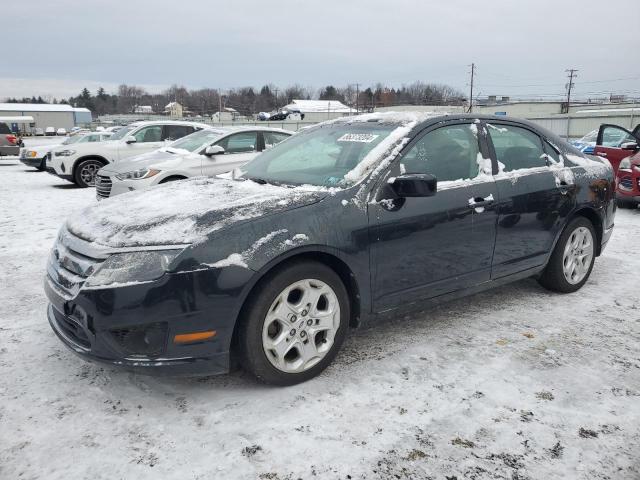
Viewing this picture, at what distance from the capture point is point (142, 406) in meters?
2.76

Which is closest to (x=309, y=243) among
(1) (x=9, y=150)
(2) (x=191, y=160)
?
(2) (x=191, y=160)

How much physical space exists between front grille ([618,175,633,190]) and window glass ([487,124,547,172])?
5.31 m

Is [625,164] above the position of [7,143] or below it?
above

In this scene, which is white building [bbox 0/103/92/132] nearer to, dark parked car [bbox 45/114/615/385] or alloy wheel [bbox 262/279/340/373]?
dark parked car [bbox 45/114/615/385]

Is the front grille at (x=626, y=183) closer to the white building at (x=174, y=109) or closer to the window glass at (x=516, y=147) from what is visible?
the window glass at (x=516, y=147)

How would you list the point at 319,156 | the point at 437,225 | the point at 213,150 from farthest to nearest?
the point at 213,150 < the point at 319,156 < the point at 437,225

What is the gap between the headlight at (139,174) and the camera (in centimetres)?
805

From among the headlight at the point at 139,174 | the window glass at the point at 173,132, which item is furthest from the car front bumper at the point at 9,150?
the headlight at the point at 139,174

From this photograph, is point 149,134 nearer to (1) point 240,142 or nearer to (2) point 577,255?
(1) point 240,142

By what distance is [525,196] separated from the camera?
3998 mm

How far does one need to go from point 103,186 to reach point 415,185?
706 cm

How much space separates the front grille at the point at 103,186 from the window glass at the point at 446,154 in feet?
21.6

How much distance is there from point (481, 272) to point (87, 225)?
2.66 meters

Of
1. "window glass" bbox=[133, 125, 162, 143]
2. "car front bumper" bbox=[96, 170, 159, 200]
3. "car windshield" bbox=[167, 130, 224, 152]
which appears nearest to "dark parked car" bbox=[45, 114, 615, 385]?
"car front bumper" bbox=[96, 170, 159, 200]
